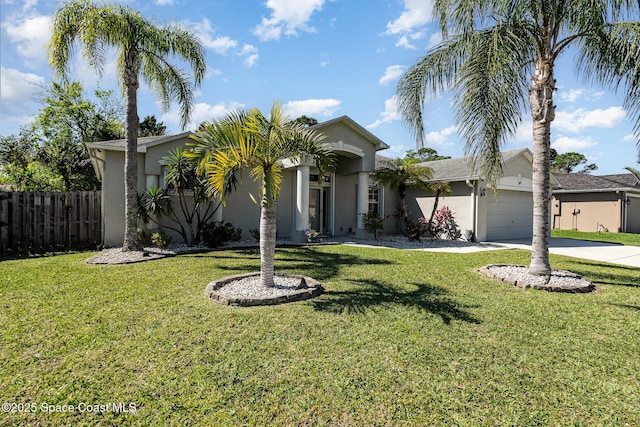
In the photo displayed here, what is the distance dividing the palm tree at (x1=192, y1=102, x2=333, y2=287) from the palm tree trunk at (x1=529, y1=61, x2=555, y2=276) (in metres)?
4.77

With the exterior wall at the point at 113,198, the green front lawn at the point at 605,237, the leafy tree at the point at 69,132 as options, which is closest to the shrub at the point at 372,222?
the exterior wall at the point at 113,198

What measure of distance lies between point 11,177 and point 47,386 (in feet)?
96.4

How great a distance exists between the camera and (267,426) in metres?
2.42

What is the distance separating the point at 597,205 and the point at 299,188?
806 inches

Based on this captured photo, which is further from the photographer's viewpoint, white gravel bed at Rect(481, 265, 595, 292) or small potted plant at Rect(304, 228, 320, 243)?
→ small potted plant at Rect(304, 228, 320, 243)

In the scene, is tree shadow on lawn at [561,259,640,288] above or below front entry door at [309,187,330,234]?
below

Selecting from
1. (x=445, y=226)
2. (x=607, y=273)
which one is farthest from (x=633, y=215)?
(x=607, y=273)

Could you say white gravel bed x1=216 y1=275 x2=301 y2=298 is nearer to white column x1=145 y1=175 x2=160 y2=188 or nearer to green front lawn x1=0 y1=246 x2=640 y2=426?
green front lawn x1=0 y1=246 x2=640 y2=426

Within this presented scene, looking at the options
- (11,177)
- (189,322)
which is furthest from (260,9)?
(11,177)

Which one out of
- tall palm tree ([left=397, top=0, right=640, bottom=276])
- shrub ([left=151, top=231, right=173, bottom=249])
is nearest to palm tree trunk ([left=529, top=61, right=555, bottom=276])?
tall palm tree ([left=397, top=0, right=640, bottom=276])

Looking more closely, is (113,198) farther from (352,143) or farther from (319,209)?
Result: (352,143)

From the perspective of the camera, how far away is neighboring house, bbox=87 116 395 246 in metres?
10.7

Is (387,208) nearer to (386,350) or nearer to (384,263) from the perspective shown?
(384,263)

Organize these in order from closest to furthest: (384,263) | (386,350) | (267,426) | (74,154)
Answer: (267,426) < (386,350) < (384,263) < (74,154)
